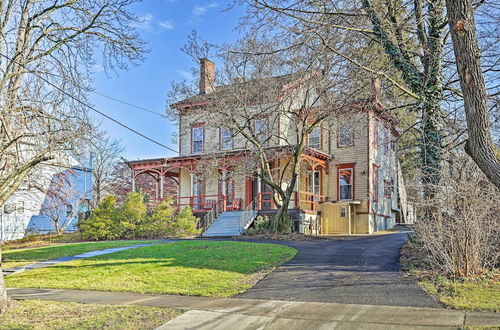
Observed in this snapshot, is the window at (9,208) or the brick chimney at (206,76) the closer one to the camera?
the brick chimney at (206,76)

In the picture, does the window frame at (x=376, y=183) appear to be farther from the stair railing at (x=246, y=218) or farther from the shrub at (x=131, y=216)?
the shrub at (x=131, y=216)

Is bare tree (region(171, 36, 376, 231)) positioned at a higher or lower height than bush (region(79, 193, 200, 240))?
higher

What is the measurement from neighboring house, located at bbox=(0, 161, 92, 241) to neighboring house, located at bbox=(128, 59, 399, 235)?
224 inches

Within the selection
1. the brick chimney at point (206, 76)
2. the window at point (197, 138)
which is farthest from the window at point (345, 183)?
the window at point (197, 138)

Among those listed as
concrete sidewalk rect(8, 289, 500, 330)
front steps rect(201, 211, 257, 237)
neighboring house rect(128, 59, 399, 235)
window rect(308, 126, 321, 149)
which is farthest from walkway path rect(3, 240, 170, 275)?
window rect(308, 126, 321, 149)

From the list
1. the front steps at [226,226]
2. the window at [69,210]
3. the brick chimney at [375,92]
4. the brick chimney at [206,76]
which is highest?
the brick chimney at [206,76]

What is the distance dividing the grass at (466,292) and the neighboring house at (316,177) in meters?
12.4

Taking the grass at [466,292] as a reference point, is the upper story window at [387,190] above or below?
above

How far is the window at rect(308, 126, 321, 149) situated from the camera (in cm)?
2470

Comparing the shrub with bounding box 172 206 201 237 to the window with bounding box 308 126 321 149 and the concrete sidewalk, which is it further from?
the concrete sidewalk

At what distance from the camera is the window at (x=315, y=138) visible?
24703 mm

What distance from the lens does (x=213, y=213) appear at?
79.0ft

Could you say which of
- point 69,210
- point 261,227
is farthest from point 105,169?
point 261,227

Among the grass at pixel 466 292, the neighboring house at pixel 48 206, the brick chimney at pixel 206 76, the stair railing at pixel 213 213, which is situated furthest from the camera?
the neighboring house at pixel 48 206
